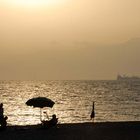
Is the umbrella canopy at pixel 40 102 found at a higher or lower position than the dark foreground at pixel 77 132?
higher

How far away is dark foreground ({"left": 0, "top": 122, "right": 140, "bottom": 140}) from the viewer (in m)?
24.5

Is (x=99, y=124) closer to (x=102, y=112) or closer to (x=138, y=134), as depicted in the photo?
(x=138, y=134)

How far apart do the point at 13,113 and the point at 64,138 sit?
188 feet

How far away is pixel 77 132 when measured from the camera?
26219 millimetres

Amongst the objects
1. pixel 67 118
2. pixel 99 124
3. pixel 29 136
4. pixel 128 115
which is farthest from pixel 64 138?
pixel 128 115

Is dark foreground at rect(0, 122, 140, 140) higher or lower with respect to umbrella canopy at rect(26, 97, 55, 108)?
lower

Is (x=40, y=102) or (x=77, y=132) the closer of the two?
(x=77, y=132)

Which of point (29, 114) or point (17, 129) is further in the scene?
point (29, 114)

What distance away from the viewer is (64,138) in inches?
955

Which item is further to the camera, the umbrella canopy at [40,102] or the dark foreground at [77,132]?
the umbrella canopy at [40,102]

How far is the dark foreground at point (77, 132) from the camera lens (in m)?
24.5

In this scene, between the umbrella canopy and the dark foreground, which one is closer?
the dark foreground

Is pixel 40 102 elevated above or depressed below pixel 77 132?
above

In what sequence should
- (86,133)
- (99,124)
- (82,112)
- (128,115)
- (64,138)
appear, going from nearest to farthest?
(64,138), (86,133), (99,124), (128,115), (82,112)
